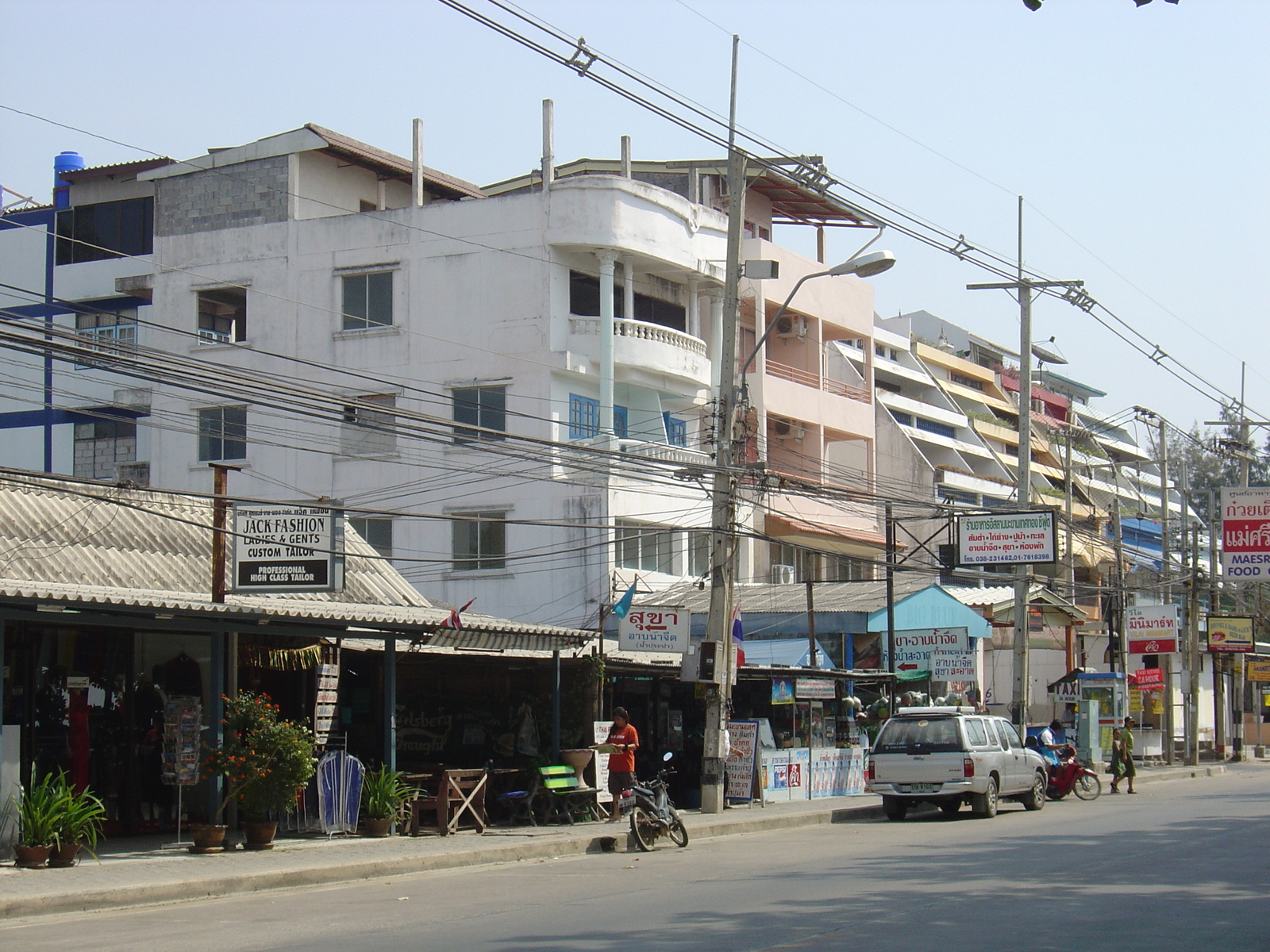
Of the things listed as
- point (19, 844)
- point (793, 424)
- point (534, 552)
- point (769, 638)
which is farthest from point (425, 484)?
point (19, 844)

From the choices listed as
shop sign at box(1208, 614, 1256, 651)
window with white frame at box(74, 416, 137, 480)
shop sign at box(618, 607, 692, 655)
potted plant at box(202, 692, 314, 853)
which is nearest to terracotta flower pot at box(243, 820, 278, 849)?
potted plant at box(202, 692, 314, 853)

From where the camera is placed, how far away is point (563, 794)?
2158cm

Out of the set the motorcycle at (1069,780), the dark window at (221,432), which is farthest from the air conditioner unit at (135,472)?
the motorcycle at (1069,780)

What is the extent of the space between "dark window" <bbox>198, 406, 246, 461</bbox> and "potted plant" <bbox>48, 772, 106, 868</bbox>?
2468cm

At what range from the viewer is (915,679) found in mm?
33312

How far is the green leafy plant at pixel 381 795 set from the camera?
19578 millimetres

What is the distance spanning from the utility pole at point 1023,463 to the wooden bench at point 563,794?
44.8ft

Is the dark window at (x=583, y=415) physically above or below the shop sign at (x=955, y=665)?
above

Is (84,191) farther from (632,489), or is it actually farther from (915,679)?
(915,679)

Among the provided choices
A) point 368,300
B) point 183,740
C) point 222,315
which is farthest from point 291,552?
point 222,315

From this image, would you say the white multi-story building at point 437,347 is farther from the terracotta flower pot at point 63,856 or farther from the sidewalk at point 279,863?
the terracotta flower pot at point 63,856

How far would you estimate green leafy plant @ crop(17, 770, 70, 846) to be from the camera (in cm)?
1540

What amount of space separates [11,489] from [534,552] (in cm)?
1803

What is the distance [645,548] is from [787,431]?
9.04 meters
